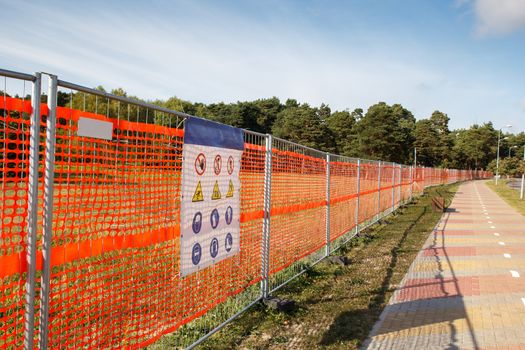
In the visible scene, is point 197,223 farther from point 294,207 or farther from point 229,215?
point 294,207

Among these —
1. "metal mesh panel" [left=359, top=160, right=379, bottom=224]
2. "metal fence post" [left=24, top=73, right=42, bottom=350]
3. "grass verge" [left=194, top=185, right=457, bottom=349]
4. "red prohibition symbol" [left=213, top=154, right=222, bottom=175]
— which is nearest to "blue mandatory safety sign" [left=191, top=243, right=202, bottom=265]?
"red prohibition symbol" [left=213, top=154, right=222, bottom=175]

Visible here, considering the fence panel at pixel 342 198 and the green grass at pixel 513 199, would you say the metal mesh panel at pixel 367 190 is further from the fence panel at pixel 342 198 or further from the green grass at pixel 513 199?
the green grass at pixel 513 199

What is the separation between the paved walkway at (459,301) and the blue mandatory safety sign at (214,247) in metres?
1.77

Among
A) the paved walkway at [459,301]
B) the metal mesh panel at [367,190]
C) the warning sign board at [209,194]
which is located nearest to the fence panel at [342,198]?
the metal mesh panel at [367,190]

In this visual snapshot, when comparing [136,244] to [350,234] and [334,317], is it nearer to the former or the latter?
[334,317]

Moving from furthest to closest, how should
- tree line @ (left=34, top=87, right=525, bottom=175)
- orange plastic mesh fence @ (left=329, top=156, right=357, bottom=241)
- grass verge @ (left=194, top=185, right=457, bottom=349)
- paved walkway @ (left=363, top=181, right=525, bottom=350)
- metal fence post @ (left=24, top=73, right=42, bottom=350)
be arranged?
tree line @ (left=34, top=87, right=525, bottom=175)
orange plastic mesh fence @ (left=329, top=156, right=357, bottom=241)
paved walkway @ (left=363, top=181, right=525, bottom=350)
grass verge @ (left=194, top=185, right=457, bottom=349)
metal fence post @ (left=24, top=73, right=42, bottom=350)

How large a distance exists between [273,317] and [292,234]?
73.6 inches

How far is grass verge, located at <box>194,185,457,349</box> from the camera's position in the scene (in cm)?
423

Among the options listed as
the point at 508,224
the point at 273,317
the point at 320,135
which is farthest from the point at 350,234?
the point at 320,135

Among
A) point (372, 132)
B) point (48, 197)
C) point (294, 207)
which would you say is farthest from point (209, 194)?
point (372, 132)

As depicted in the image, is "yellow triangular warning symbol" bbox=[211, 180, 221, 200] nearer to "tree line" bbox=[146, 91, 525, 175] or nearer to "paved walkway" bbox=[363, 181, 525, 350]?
"paved walkway" bbox=[363, 181, 525, 350]

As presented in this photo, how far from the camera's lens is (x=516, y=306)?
5512 millimetres

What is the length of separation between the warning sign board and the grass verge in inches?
34.9

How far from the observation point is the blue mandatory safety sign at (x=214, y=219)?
376 cm
